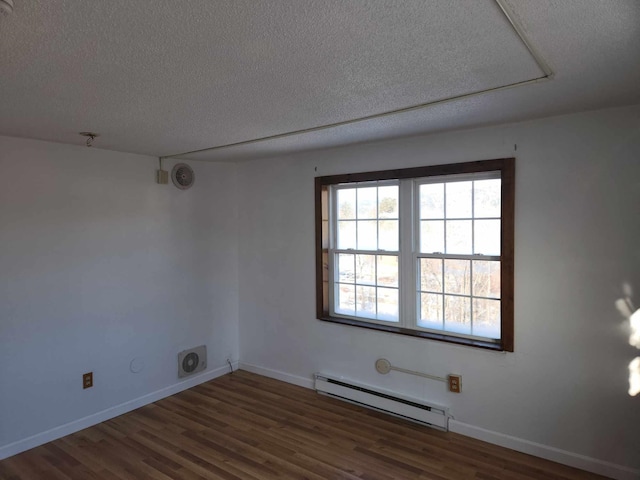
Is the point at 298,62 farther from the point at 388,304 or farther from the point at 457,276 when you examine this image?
the point at 388,304

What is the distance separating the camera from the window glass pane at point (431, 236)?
3.41m

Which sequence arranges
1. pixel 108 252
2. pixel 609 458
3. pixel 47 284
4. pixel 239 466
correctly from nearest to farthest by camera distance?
pixel 609 458
pixel 239 466
pixel 47 284
pixel 108 252

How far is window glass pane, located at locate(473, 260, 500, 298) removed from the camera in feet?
10.3

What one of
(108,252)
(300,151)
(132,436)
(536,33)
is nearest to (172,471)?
(132,436)

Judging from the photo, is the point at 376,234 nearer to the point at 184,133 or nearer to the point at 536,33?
the point at 184,133

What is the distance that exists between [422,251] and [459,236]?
348mm

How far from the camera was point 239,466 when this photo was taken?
2.87m

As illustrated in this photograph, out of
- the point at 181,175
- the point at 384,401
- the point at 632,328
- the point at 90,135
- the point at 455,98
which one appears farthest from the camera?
the point at 181,175

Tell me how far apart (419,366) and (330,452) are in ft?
3.37

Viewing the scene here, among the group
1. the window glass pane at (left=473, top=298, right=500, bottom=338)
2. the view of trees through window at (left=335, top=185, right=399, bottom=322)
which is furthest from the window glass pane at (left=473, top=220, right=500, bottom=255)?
the view of trees through window at (left=335, top=185, right=399, bottom=322)

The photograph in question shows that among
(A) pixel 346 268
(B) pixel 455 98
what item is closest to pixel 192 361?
(A) pixel 346 268

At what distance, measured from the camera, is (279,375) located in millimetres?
4438

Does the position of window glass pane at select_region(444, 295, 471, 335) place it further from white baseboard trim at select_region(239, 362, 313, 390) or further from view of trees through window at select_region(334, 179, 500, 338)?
white baseboard trim at select_region(239, 362, 313, 390)

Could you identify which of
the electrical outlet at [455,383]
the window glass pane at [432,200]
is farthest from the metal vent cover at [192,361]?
Result: the window glass pane at [432,200]
